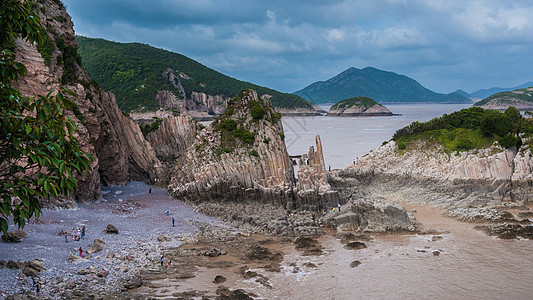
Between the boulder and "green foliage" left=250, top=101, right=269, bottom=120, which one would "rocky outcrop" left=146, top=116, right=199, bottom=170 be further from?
the boulder

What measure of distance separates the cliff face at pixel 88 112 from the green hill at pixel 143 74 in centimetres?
8260

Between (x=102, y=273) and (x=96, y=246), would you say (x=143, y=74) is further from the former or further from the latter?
(x=102, y=273)

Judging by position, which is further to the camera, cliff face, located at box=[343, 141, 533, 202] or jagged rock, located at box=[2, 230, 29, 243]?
cliff face, located at box=[343, 141, 533, 202]

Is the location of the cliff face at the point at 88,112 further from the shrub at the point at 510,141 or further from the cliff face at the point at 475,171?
the shrub at the point at 510,141

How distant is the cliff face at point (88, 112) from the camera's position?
3231 centimetres

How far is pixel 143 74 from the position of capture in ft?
463

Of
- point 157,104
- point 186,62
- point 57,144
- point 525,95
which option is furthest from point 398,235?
point 525,95

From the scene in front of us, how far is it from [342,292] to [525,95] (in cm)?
20736

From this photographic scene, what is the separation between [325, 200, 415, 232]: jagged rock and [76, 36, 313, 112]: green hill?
351 ft

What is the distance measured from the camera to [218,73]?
624 feet

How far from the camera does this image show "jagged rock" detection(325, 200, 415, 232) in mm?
30125

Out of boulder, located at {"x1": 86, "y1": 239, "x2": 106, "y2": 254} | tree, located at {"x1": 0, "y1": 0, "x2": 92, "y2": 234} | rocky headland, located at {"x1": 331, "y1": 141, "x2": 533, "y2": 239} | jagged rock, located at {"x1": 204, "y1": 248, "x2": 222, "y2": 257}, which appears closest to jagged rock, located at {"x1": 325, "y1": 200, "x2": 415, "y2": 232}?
rocky headland, located at {"x1": 331, "y1": 141, "x2": 533, "y2": 239}

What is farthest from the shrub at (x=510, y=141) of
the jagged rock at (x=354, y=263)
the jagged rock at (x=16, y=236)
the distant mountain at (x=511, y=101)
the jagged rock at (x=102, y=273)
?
the distant mountain at (x=511, y=101)

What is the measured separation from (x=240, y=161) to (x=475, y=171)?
929 inches
